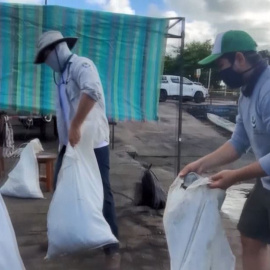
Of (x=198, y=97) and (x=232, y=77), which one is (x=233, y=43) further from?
(x=198, y=97)

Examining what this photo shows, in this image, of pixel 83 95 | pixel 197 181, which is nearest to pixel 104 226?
pixel 83 95

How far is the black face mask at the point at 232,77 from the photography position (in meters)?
2.90

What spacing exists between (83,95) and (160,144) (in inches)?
393

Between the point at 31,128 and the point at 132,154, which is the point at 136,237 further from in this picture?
the point at 31,128

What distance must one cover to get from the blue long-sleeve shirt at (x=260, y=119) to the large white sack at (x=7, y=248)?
1.29 meters

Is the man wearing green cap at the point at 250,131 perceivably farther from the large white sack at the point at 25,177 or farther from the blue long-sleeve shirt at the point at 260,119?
the large white sack at the point at 25,177

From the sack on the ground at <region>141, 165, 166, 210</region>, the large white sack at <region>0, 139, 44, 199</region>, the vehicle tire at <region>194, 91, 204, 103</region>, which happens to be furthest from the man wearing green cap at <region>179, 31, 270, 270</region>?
the vehicle tire at <region>194, 91, 204, 103</region>

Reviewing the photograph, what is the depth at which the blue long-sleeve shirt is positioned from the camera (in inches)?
109

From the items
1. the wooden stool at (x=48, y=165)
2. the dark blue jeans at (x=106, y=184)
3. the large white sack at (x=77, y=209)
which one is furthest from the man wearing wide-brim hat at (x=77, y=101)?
the wooden stool at (x=48, y=165)

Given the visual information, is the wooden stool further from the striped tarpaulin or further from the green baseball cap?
the green baseball cap

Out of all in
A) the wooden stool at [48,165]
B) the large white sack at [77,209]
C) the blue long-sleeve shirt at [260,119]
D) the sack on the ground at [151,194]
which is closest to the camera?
the blue long-sleeve shirt at [260,119]

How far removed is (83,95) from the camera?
387 cm

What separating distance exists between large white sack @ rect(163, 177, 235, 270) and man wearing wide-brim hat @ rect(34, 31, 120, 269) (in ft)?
4.13

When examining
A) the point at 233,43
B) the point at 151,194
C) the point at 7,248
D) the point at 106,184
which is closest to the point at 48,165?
the point at 151,194
